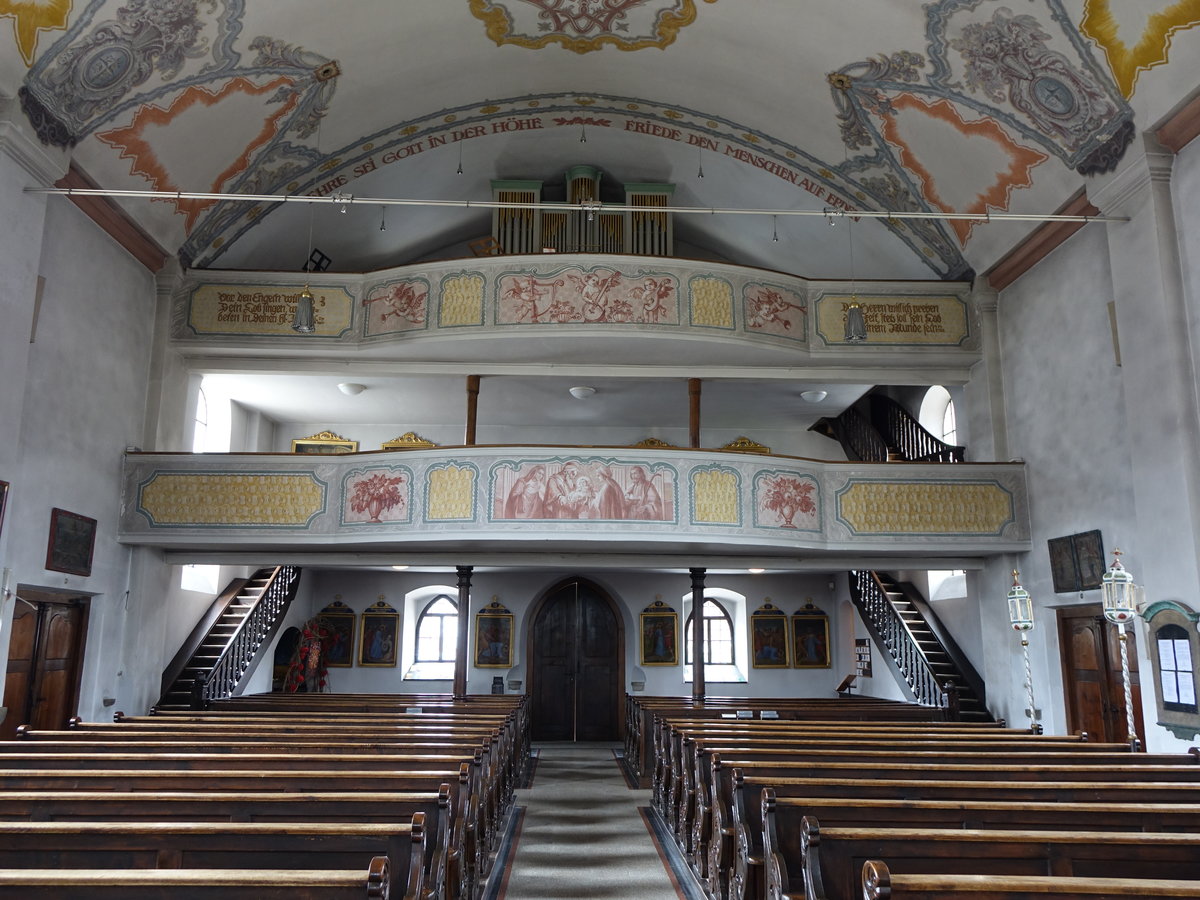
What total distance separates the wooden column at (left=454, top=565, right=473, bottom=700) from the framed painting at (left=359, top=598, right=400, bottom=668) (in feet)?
14.1

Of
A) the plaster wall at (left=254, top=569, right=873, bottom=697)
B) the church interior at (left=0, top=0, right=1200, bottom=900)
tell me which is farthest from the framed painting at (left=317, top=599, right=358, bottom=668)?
the church interior at (left=0, top=0, right=1200, bottom=900)

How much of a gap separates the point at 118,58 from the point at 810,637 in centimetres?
1465

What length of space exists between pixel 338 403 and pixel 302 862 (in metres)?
12.9

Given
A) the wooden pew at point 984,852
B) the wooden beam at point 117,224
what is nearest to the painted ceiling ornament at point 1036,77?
the wooden pew at point 984,852

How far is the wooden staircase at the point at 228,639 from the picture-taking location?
44.1 feet

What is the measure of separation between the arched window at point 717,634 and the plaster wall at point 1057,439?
617 centimetres

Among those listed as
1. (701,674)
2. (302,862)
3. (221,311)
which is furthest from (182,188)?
(302,862)

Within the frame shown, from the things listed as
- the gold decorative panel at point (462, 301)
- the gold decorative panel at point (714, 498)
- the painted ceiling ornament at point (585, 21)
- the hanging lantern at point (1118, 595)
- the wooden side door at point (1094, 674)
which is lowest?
the wooden side door at point (1094, 674)

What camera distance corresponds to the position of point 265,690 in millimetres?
16719

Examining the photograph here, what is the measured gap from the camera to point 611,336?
501 inches

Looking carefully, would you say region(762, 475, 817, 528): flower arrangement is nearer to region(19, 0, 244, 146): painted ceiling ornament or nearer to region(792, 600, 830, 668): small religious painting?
region(792, 600, 830, 668): small religious painting

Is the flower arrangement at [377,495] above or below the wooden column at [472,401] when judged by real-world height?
below

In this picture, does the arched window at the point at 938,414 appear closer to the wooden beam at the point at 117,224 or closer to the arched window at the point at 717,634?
the arched window at the point at 717,634

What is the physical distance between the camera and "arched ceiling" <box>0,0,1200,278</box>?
9.90 m
